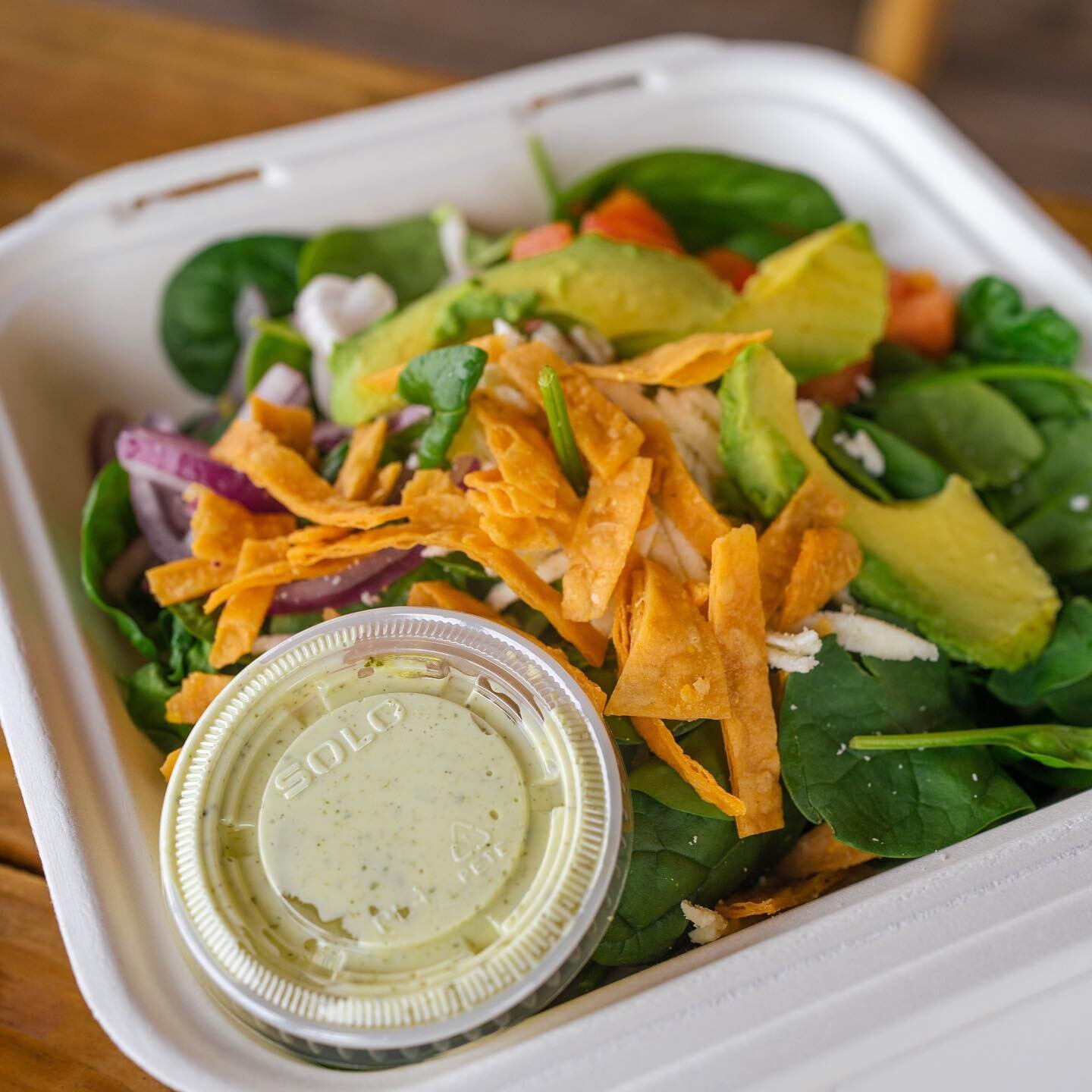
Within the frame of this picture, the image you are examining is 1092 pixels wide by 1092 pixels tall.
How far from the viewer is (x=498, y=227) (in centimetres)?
182

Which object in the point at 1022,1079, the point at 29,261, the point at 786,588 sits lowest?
the point at 1022,1079

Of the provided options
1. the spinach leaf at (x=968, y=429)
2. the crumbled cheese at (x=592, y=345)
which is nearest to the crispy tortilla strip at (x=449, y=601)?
the crumbled cheese at (x=592, y=345)

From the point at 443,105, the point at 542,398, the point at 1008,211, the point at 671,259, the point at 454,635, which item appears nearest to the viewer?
the point at 454,635

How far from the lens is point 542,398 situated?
3.76ft

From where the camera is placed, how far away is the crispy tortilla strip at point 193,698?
114cm

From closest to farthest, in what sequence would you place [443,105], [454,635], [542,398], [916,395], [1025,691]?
[454,635], [542,398], [1025,691], [916,395], [443,105]

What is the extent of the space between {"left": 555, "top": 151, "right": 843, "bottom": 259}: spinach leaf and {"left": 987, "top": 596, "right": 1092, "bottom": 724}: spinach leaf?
0.72 m

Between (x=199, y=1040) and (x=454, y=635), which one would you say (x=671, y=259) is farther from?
(x=199, y=1040)

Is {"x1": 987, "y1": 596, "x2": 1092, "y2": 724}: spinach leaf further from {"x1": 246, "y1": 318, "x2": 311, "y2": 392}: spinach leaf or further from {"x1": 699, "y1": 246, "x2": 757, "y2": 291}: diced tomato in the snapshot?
{"x1": 246, "y1": 318, "x2": 311, "y2": 392}: spinach leaf

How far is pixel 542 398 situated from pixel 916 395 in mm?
657

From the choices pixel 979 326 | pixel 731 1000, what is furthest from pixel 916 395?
pixel 731 1000

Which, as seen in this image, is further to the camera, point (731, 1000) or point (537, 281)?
point (537, 281)

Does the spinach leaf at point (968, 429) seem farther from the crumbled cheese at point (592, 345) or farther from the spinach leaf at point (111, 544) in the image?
the spinach leaf at point (111, 544)

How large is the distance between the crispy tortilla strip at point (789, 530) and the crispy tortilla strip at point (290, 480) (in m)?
0.38
